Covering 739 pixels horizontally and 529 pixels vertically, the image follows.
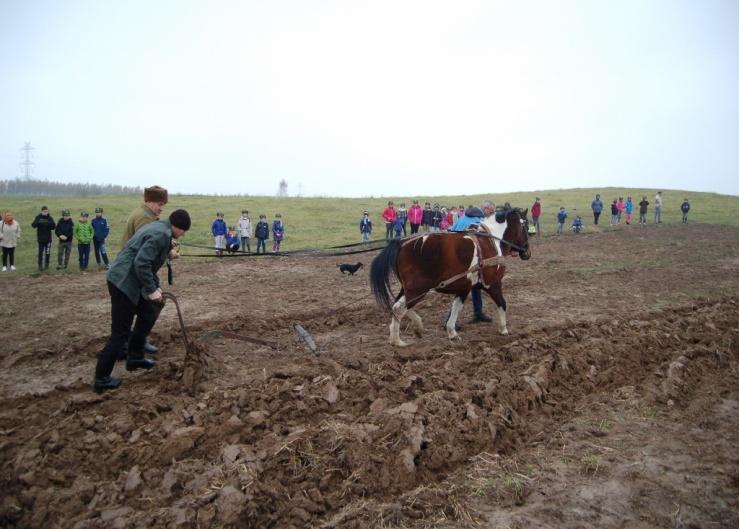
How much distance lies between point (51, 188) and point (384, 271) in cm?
8453

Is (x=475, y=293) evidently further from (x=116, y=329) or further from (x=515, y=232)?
(x=116, y=329)

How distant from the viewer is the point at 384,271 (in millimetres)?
7094

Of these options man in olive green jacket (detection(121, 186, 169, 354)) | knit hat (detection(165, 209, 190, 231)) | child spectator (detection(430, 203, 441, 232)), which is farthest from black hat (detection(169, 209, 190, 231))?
child spectator (detection(430, 203, 441, 232))

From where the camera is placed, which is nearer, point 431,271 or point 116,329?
point 116,329

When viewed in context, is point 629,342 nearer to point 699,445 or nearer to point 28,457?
point 699,445

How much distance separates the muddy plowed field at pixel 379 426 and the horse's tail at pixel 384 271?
0.73 m

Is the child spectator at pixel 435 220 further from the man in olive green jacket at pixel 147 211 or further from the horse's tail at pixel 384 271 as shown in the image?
the man in olive green jacket at pixel 147 211

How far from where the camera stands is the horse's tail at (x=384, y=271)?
711 centimetres

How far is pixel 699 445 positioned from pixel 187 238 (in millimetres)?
23093

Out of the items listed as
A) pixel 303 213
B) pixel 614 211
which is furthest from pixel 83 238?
pixel 614 211

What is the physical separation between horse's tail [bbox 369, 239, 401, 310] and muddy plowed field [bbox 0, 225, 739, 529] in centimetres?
73

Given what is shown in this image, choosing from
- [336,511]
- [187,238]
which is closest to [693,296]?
[336,511]

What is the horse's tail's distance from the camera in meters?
7.11

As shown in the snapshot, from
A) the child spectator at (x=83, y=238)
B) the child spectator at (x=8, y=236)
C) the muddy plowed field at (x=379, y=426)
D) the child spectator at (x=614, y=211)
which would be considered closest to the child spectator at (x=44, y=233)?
the child spectator at (x=8, y=236)
